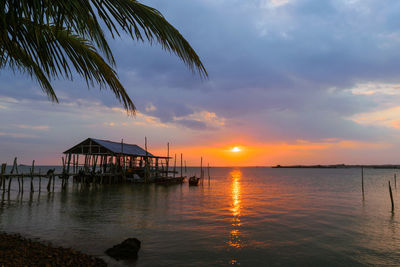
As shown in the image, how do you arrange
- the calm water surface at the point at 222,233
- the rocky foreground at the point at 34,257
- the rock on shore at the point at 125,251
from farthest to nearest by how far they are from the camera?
the calm water surface at the point at 222,233
the rock on shore at the point at 125,251
the rocky foreground at the point at 34,257

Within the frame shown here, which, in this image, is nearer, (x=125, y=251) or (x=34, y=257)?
(x=34, y=257)

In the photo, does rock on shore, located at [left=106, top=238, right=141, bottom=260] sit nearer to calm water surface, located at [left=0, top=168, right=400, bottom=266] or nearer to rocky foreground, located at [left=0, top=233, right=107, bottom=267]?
calm water surface, located at [left=0, top=168, right=400, bottom=266]

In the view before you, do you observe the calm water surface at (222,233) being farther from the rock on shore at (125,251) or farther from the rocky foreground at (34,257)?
the rocky foreground at (34,257)

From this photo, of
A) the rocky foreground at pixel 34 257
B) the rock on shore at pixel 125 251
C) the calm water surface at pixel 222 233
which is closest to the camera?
the rocky foreground at pixel 34 257

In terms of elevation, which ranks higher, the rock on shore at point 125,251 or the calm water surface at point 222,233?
the rock on shore at point 125,251

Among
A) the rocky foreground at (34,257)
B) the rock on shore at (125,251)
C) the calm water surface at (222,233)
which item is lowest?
the calm water surface at (222,233)

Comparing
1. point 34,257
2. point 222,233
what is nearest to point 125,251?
point 34,257

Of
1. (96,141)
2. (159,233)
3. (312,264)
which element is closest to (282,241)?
(312,264)

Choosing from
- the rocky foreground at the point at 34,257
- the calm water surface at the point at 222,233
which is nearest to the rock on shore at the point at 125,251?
the calm water surface at the point at 222,233

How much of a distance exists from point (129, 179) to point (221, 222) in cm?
2902

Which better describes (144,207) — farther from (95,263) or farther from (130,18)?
(130,18)

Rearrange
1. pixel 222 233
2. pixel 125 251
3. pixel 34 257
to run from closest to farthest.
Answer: pixel 34 257 → pixel 125 251 → pixel 222 233

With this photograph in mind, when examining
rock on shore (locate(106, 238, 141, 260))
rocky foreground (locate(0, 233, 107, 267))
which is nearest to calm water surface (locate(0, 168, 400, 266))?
rock on shore (locate(106, 238, 141, 260))

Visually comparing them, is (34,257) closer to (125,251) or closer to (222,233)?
(125,251)
